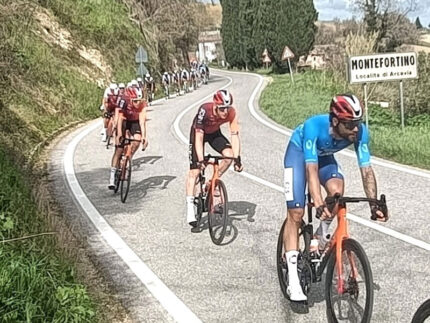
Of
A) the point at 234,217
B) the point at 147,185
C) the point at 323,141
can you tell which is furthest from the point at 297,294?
the point at 147,185

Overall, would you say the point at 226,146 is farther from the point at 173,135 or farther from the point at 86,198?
the point at 173,135

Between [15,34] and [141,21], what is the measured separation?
107ft

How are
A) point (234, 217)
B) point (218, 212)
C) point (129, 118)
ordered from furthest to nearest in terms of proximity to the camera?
point (129, 118) < point (234, 217) < point (218, 212)

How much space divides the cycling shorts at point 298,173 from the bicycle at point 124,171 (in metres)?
5.38

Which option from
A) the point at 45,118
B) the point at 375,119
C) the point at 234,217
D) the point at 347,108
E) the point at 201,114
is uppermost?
the point at 347,108

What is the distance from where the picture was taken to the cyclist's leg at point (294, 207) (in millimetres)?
5234

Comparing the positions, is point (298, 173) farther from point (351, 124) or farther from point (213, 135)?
point (213, 135)

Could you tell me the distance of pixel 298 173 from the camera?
17.3 feet

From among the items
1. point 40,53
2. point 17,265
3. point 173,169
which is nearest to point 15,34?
point 173,169

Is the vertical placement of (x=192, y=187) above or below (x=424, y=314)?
below

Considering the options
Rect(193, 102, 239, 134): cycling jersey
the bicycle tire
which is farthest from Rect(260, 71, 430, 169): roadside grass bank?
the bicycle tire

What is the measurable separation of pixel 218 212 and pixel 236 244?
22.1 inches

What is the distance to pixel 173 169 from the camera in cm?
1330

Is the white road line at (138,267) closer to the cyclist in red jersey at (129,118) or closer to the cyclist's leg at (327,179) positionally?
the cyclist in red jersey at (129,118)
